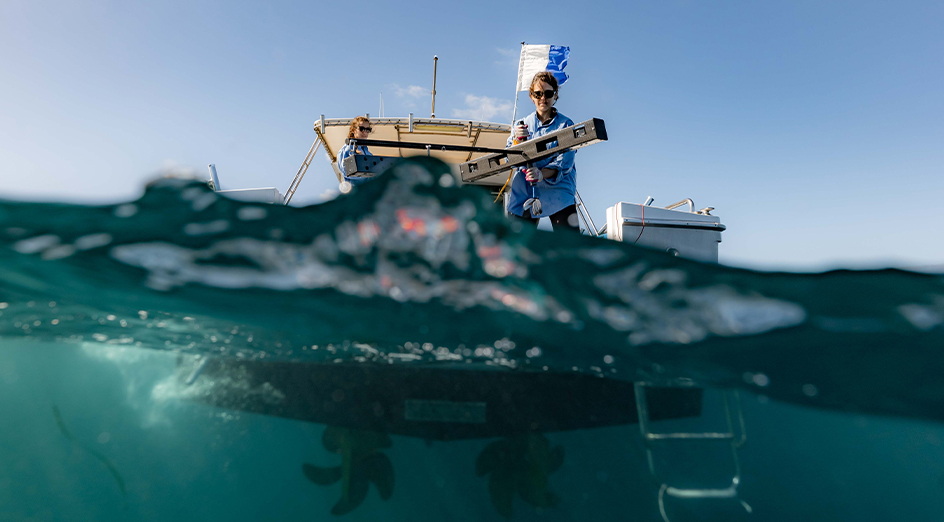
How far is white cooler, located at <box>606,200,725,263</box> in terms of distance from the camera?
5.08 metres

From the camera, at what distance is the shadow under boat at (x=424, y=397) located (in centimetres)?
460

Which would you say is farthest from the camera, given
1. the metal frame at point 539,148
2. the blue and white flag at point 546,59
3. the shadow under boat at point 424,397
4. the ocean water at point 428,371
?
the blue and white flag at point 546,59

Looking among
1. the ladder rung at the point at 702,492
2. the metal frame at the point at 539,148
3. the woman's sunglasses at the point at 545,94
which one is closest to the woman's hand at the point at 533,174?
the metal frame at the point at 539,148

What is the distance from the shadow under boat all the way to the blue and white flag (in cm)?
530

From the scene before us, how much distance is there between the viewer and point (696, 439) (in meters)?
5.18

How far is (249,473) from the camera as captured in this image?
615 cm

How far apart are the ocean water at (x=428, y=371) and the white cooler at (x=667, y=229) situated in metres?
1.31

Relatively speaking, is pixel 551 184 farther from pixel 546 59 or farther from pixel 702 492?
pixel 546 59

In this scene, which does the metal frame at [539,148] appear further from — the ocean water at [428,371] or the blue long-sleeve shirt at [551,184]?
the ocean water at [428,371]

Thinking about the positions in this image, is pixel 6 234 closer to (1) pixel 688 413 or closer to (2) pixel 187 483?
(2) pixel 187 483

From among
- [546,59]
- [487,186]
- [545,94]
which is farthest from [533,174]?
[546,59]

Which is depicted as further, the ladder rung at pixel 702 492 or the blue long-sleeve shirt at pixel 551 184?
the ladder rung at pixel 702 492

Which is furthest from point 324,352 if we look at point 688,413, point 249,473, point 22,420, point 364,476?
point 22,420

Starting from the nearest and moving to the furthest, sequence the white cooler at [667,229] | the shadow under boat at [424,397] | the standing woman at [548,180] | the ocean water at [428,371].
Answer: the ocean water at [428,371] < the standing woman at [548,180] < the shadow under boat at [424,397] < the white cooler at [667,229]
